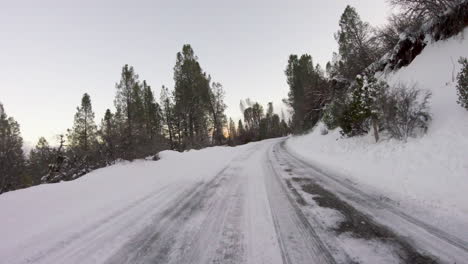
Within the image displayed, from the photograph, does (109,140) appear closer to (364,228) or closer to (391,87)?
→ (364,228)

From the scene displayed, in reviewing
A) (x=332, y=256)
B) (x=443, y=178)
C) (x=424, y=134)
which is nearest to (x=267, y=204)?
(x=332, y=256)

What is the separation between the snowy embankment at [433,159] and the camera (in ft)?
11.3

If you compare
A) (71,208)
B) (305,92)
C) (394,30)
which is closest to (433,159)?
(71,208)

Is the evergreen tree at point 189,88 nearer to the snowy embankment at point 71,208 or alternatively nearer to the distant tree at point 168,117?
the distant tree at point 168,117

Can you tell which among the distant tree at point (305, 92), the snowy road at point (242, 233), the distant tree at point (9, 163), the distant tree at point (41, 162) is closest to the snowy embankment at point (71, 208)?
the snowy road at point (242, 233)

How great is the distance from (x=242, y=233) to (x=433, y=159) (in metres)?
5.50

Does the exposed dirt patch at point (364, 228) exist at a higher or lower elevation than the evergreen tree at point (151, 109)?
lower

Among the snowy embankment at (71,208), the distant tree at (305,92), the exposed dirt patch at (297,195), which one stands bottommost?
the exposed dirt patch at (297,195)

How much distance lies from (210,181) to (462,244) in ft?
17.8

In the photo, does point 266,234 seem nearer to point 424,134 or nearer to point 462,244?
point 462,244

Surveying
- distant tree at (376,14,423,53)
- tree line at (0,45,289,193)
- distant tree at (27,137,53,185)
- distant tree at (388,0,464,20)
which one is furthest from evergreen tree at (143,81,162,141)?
distant tree at (388,0,464,20)

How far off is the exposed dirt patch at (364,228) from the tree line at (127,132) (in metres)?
10.1

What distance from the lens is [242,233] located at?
2.84 meters

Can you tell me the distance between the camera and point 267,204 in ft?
13.3
